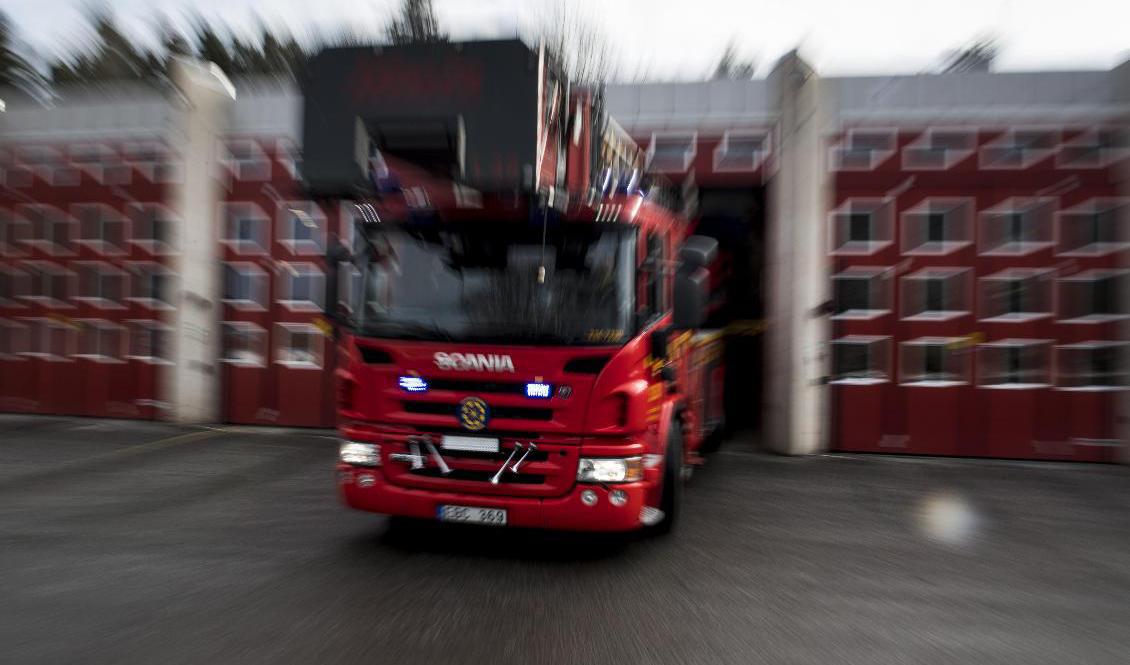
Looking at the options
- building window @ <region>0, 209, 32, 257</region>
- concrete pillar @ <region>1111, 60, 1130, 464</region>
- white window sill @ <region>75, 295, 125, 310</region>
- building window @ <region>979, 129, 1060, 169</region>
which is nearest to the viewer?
concrete pillar @ <region>1111, 60, 1130, 464</region>

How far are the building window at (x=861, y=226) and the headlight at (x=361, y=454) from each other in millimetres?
6723

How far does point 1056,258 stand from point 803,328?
3.05 m

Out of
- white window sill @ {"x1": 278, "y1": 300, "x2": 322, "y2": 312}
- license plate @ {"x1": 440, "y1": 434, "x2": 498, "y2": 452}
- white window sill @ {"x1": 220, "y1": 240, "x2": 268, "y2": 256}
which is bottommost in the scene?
license plate @ {"x1": 440, "y1": 434, "x2": 498, "y2": 452}

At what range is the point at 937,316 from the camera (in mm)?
9477

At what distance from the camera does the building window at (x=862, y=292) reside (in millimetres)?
9578

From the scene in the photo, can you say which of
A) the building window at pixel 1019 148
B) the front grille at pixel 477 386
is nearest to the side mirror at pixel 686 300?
the front grille at pixel 477 386

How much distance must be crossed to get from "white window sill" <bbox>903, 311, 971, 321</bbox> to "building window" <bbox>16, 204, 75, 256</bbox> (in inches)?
472

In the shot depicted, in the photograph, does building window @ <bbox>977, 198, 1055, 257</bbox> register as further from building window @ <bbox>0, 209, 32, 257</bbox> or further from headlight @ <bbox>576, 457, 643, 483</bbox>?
building window @ <bbox>0, 209, 32, 257</bbox>

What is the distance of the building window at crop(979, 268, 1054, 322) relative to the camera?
30.4ft

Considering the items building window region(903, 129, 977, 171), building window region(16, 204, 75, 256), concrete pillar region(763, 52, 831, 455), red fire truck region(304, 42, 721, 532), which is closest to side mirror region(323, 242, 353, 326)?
red fire truck region(304, 42, 721, 532)

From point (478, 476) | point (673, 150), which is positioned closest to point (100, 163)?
point (673, 150)

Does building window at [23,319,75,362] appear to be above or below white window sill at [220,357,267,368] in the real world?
above

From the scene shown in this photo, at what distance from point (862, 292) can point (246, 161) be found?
857cm

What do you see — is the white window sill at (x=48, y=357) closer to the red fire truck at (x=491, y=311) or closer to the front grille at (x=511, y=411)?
the red fire truck at (x=491, y=311)
